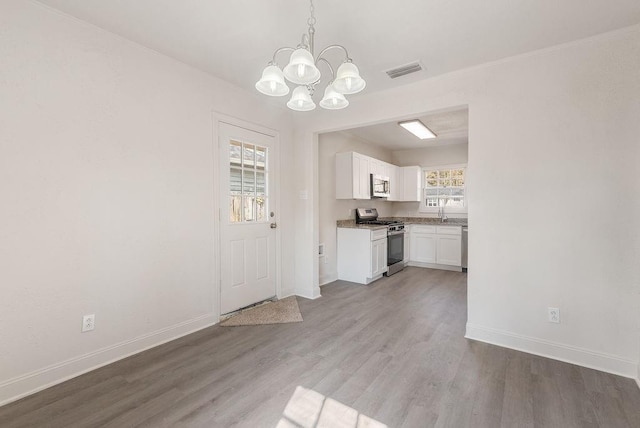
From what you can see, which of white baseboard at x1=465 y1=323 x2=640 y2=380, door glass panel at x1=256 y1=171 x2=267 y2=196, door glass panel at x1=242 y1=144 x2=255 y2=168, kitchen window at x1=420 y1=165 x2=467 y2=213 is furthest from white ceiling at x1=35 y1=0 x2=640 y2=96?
kitchen window at x1=420 y1=165 x2=467 y2=213

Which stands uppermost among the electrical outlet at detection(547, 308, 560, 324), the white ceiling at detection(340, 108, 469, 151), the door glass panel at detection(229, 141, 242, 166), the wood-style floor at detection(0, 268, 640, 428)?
the white ceiling at detection(340, 108, 469, 151)

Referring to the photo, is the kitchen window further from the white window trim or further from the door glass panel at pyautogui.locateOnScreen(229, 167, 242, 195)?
the door glass panel at pyautogui.locateOnScreen(229, 167, 242, 195)

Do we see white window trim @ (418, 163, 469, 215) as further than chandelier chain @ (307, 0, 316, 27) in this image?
Yes

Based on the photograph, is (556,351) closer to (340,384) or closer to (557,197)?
(557,197)

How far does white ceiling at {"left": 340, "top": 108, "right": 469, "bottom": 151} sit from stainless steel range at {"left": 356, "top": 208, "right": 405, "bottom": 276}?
1417mm

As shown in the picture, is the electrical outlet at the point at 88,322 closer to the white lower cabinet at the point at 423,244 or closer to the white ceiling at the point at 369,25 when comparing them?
the white ceiling at the point at 369,25

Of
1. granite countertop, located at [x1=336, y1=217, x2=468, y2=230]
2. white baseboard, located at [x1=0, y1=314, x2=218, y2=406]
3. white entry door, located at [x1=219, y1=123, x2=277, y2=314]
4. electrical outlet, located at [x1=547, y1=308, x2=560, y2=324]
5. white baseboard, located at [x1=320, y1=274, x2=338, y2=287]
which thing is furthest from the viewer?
granite countertop, located at [x1=336, y1=217, x2=468, y2=230]

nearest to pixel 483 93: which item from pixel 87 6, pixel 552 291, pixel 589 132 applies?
pixel 589 132

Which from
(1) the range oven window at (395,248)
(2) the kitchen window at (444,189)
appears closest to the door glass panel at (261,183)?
(1) the range oven window at (395,248)

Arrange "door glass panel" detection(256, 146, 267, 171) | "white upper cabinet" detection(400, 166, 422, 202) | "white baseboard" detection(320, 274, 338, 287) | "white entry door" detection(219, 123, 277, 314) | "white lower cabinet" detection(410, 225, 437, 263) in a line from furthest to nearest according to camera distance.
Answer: "white upper cabinet" detection(400, 166, 422, 202)
"white lower cabinet" detection(410, 225, 437, 263)
"white baseboard" detection(320, 274, 338, 287)
"door glass panel" detection(256, 146, 267, 171)
"white entry door" detection(219, 123, 277, 314)

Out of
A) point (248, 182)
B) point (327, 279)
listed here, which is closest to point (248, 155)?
point (248, 182)

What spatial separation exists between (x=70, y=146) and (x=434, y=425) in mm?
3062

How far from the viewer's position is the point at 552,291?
2.42 meters

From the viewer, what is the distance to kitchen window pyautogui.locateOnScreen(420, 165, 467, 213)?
6.15 m
